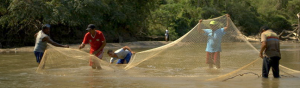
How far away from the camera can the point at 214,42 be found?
848 cm

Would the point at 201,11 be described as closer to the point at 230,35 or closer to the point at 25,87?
the point at 230,35

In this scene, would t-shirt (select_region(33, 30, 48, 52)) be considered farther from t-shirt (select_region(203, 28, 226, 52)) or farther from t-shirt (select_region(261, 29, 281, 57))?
t-shirt (select_region(261, 29, 281, 57))

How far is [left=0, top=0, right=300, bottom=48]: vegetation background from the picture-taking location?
61.3 ft

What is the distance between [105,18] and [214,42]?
51.4ft

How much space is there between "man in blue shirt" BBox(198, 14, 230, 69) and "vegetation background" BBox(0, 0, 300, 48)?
1151 centimetres

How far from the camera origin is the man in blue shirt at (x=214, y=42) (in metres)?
8.48

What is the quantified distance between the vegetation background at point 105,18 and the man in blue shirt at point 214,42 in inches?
453

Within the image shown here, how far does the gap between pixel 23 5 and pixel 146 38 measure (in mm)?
11742

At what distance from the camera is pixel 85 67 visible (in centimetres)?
945

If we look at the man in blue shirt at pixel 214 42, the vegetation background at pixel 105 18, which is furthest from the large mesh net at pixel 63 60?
the vegetation background at pixel 105 18

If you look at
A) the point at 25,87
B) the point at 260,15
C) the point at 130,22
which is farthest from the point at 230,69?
the point at 260,15

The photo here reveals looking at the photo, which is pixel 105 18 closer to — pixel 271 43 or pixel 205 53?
pixel 205 53

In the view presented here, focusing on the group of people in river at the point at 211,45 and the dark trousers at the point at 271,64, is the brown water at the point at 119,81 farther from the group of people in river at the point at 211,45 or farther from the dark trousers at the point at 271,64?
the group of people in river at the point at 211,45

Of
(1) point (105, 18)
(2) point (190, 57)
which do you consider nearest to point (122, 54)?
(2) point (190, 57)
